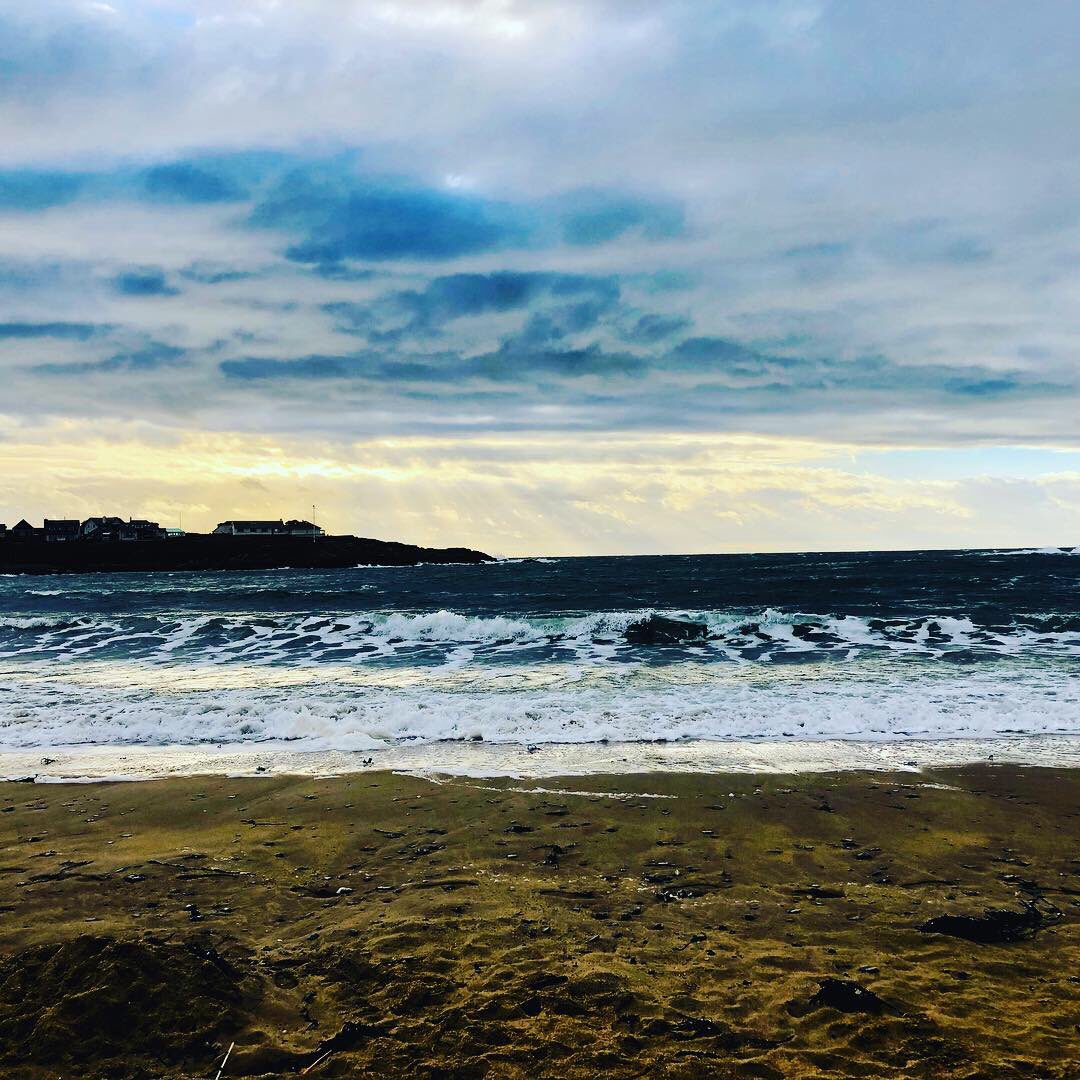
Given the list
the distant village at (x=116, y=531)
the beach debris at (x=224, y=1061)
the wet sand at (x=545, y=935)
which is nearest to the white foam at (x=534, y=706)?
the wet sand at (x=545, y=935)

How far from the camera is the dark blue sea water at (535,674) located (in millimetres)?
12984

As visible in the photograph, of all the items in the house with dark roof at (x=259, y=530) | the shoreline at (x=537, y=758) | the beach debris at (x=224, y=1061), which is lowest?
the shoreline at (x=537, y=758)

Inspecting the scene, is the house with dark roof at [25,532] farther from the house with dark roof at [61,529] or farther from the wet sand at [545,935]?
the wet sand at [545,935]

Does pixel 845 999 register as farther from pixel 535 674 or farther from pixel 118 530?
pixel 118 530

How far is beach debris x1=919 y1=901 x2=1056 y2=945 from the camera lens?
Result: 17.3 feet

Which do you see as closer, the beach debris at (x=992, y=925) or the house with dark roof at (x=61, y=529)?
the beach debris at (x=992, y=925)

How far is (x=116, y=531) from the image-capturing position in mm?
131125

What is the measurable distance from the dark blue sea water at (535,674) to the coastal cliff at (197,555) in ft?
253

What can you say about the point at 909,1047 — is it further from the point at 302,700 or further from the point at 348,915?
the point at 302,700

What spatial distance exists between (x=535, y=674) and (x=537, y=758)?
778cm

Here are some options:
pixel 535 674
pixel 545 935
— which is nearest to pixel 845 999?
pixel 545 935

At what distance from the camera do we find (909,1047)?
13.1 feet

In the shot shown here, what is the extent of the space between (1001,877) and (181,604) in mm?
41055

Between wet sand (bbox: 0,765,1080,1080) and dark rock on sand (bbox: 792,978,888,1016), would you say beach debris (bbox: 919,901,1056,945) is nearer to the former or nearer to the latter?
wet sand (bbox: 0,765,1080,1080)
